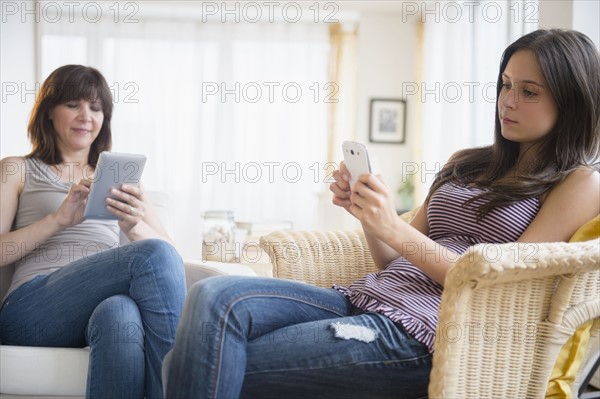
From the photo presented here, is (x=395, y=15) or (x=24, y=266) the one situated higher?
(x=395, y=15)

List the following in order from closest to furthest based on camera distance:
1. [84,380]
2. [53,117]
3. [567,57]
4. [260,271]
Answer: [567,57] < [84,380] < [53,117] < [260,271]

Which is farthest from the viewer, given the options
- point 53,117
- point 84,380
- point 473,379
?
point 53,117

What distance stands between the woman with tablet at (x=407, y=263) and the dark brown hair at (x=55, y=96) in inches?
38.5

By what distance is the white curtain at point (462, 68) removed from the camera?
4637 mm

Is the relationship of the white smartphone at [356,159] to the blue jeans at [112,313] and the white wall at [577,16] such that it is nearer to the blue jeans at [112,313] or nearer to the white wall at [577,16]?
the blue jeans at [112,313]

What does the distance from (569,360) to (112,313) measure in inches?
39.6

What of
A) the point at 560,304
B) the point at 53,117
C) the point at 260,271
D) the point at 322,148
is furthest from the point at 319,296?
the point at 322,148

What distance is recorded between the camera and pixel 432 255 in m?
1.43

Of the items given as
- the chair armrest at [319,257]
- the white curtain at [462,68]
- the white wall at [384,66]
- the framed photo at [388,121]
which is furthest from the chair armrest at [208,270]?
the framed photo at [388,121]

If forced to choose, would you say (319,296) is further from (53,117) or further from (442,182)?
(53,117)

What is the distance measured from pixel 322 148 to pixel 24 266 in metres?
5.10

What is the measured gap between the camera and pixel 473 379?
1.26 m

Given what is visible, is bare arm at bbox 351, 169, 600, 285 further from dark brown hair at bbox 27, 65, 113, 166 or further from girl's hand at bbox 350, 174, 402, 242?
dark brown hair at bbox 27, 65, 113, 166

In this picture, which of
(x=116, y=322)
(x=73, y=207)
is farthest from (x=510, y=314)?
(x=73, y=207)
